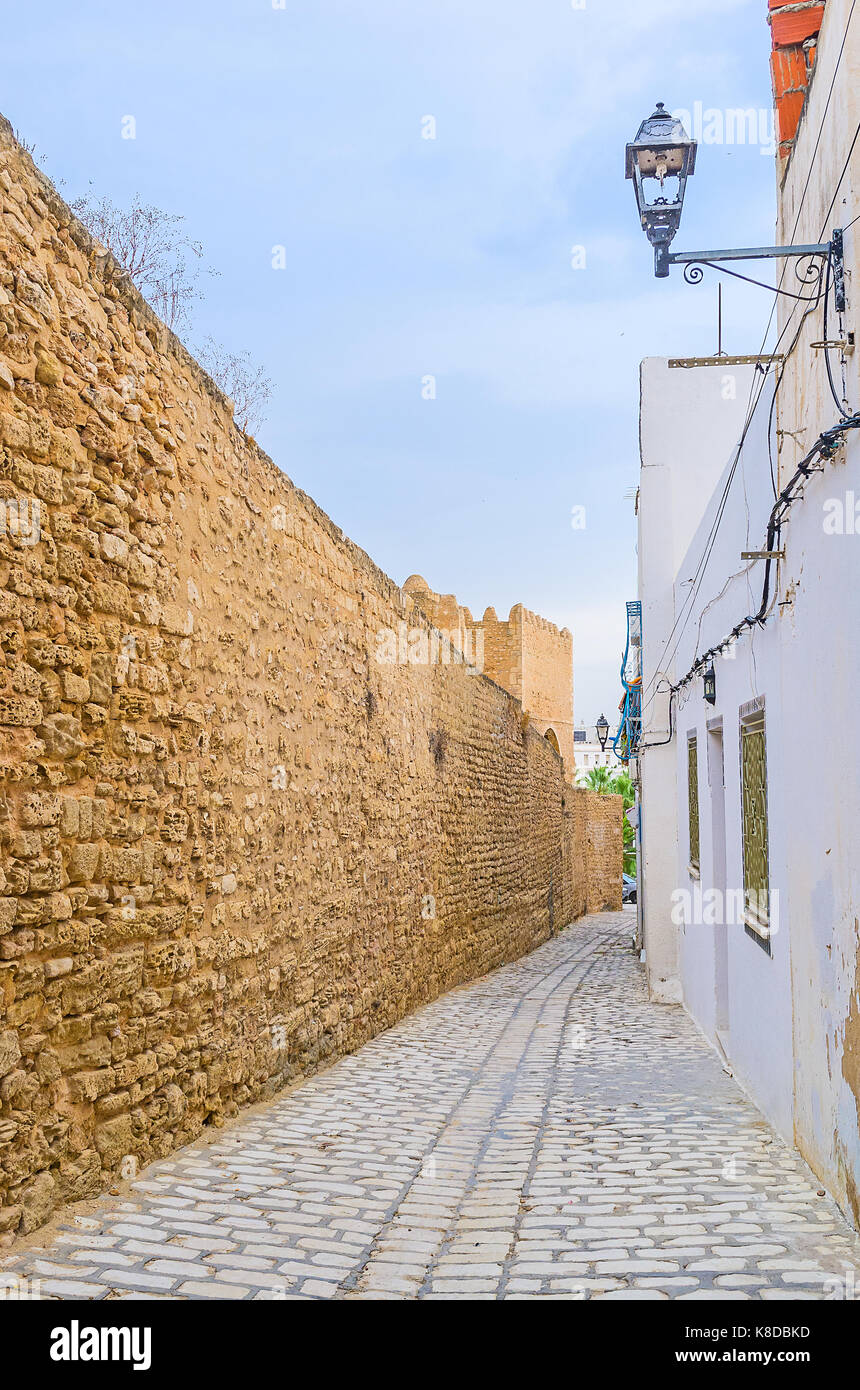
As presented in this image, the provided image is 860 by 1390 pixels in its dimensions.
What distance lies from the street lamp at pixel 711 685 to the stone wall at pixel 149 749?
2342mm

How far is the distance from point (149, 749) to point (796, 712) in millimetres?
2656

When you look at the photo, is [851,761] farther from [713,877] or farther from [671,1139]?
[713,877]

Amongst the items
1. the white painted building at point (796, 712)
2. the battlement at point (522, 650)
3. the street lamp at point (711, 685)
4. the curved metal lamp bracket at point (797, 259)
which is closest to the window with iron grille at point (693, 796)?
the white painted building at point (796, 712)

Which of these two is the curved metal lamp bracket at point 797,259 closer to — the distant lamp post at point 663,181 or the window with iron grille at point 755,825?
the distant lamp post at point 663,181

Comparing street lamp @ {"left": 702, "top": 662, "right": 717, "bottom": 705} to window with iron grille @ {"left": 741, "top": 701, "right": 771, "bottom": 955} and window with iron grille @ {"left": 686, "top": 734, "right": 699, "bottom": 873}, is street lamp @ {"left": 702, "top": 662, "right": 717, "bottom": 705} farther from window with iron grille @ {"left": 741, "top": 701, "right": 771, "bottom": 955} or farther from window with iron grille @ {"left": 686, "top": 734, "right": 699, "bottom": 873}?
window with iron grille @ {"left": 686, "top": 734, "right": 699, "bottom": 873}

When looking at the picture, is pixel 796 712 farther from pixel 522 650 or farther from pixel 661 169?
pixel 522 650

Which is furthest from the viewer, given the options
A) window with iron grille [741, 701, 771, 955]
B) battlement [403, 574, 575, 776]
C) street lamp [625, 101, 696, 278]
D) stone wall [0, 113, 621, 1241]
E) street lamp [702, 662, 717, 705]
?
battlement [403, 574, 575, 776]

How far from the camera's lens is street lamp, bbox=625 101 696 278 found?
14.3 feet

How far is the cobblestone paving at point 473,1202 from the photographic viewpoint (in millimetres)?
3158

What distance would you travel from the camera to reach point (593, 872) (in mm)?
29234

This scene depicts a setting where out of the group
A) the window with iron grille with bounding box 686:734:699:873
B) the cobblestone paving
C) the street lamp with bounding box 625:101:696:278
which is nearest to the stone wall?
the cobblestone paving

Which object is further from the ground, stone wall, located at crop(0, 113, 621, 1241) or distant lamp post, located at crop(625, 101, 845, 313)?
distant lamp post, located at crop(625, 101, 845, 313)

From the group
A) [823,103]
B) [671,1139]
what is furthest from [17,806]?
[823,103]

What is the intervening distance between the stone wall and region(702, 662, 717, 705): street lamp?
234 centimetres
